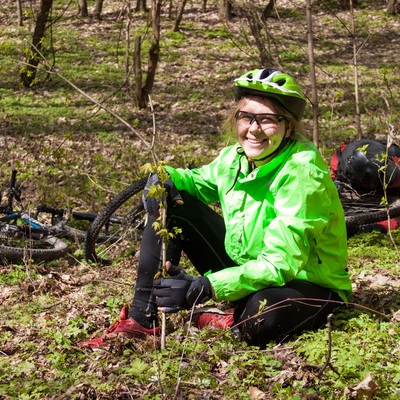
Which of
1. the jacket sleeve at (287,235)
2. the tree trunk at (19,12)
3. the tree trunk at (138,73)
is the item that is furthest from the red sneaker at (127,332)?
the tree trunk at (19,12)

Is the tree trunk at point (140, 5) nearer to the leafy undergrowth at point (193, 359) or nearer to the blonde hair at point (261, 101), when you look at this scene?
the leafy undergrowth at point (193, 359)

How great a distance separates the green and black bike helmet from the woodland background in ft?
2.00

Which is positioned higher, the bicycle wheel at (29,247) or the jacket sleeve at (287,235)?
the jacket sleeve at (287,235)

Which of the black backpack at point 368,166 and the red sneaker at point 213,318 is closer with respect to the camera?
the red sneaker at point 213,318

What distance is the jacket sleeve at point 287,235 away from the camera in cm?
330

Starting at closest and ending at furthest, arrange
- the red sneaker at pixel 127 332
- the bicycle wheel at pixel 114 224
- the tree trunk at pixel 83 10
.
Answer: the red sneaker at pixel 127 332
the bicycle wheel at pixel 114 224
the tree trunk at pixel 83 10

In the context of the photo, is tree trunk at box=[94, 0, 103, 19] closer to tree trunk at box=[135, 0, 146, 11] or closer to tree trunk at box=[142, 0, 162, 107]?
tree trunk at box=[135, 0, 146, 11]

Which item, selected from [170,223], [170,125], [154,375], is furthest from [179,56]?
[154,375]

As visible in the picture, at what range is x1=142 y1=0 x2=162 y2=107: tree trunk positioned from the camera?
413 inches

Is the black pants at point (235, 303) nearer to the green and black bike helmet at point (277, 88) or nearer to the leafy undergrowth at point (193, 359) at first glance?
the leafy undergrowth at point (193, 359)

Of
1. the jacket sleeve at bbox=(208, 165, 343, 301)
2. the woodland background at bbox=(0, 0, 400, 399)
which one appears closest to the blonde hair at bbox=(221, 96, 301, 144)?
the jacket sleeve at bbox=(208, 165, 343, 301)

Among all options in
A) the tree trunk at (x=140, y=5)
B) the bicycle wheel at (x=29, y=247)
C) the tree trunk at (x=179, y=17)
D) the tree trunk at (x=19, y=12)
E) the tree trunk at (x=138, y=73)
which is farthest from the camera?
the tree trunk at (x=140, y=5)

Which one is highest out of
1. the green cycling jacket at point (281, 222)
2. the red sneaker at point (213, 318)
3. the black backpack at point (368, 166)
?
the green cycling jacket at point (281, 222)

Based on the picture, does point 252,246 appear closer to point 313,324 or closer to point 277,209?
point 277,209
